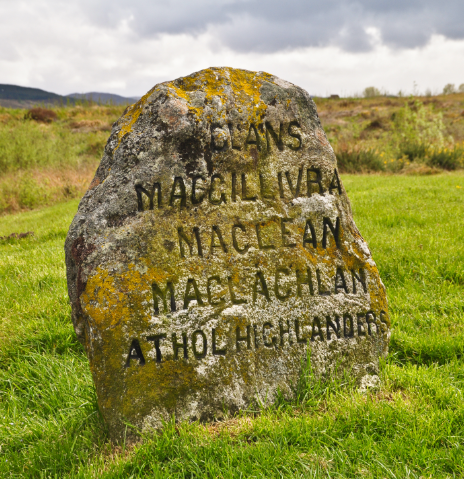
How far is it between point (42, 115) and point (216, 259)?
107 feet

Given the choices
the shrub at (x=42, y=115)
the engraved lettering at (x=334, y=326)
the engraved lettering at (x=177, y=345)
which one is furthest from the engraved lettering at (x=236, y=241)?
the shrub at (x=42, y=115)

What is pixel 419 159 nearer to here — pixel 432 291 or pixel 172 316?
pixel 432 291

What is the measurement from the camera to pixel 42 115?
29969mm

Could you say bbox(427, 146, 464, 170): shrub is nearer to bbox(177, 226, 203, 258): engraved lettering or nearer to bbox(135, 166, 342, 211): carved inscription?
bbox(135, 166, 342, 211): carved inscription

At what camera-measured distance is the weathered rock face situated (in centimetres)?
245

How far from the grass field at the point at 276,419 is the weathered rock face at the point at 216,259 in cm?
20

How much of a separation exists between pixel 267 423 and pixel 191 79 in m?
2.43

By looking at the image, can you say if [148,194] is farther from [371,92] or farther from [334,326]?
[371,92]

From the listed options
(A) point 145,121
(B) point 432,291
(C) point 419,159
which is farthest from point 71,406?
(C) point 419,159

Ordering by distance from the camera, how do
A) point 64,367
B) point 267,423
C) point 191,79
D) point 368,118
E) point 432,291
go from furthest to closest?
point 368,118 → point 432,291 → point 64,367 → point 191,79 → point 267,423

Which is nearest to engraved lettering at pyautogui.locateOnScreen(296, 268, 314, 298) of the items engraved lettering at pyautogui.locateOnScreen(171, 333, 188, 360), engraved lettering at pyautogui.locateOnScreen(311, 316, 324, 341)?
engraved lettering at pyautogui.locateOnScreen(311, 316, 324, 341)

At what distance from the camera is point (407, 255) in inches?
193

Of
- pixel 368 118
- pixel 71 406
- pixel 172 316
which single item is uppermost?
pixel 368 118

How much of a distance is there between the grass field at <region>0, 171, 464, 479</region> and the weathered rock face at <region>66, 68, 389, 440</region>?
0.20m
